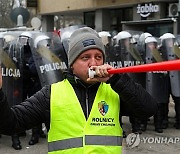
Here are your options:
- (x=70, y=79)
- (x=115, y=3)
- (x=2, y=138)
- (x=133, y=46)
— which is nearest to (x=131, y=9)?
(x=115, y=3)

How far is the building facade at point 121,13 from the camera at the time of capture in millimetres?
15750

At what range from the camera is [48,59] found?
5824 mm

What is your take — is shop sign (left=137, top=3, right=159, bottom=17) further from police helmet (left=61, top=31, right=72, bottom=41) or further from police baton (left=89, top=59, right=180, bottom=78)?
police baton (left=89, top=59, right=180, bottom=78)

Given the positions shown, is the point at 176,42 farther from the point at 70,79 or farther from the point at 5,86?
the point at 70,79

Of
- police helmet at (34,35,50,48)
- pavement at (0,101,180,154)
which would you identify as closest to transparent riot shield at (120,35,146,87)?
pavement at (0,101,180,154)

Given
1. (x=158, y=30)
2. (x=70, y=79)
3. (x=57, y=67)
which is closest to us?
(x=70, y=79)

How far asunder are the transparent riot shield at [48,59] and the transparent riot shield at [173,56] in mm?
1706

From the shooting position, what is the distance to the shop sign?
15780 mm

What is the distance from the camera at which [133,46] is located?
6520 millimetres

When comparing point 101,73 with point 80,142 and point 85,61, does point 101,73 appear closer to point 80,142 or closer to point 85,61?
point 85,61

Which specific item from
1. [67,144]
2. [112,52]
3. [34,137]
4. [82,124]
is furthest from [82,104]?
[112,52]

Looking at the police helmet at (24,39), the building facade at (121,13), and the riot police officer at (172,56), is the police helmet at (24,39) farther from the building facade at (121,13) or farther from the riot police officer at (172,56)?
the building facade at (121,13)

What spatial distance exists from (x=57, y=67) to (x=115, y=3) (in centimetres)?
1263

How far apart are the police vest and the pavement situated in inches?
120
